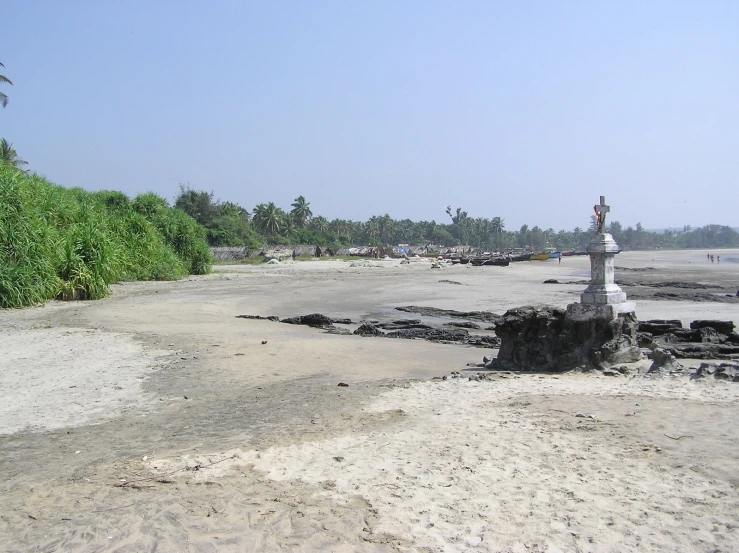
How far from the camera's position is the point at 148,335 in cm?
1314

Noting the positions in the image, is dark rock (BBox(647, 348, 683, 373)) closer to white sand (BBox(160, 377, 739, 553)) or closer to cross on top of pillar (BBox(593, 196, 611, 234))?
white sand (BBox(160, 377, 739, 553))

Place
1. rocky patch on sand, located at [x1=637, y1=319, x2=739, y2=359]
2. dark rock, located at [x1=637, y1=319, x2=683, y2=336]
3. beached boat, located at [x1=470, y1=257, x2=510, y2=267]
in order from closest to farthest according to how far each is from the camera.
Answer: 1. rocky patch on sand, located at [x1=637, y1=319, x2=739, y2=359]
2. dark rock, located at [x1=637, y1=319, x2=683, y2=336]
3. beached boat, located at [x1=470, y1=257, x2=510, y2=267]

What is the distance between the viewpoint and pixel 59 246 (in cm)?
1997

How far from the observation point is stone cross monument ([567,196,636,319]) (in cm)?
931

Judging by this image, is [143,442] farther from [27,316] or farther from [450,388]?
[27,316]

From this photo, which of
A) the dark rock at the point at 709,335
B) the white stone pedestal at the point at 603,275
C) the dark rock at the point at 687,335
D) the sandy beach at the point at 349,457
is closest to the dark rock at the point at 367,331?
the sandy beach at the point at 349,457

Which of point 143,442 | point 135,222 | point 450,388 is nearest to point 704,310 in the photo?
point 450,388

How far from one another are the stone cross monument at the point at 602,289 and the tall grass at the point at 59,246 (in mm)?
14935

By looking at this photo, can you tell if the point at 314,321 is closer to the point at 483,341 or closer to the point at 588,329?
the point at 483,341

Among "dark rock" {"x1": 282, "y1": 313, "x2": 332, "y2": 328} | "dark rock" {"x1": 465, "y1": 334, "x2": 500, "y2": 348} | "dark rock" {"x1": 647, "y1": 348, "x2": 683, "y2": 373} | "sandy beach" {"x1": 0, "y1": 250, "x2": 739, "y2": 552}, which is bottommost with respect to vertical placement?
"dark rock" {"x1": 465, "y1": 334, "x2": 500, "y2": 348}

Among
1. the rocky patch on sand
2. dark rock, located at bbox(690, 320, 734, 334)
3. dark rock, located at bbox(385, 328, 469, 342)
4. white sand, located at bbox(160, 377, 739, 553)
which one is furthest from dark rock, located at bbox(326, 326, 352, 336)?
white sand, located at bbox(160, 377, 739, 553)

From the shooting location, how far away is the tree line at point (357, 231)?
2913 inches

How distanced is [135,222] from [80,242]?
393 inches

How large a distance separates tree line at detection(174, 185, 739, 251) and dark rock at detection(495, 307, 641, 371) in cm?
162
